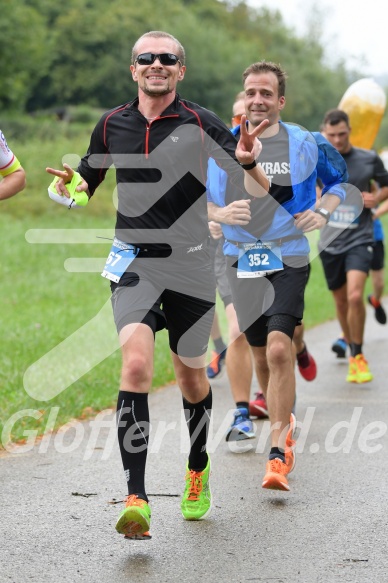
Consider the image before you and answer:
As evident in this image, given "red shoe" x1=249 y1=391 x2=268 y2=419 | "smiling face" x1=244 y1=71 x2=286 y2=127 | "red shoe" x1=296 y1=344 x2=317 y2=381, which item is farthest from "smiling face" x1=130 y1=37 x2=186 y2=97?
"red shoe" x1=296 y1=344 x2=317 y2=381

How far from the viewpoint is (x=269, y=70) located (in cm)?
638

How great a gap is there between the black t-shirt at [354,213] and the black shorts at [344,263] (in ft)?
0.16

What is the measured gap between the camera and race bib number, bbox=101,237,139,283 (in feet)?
16.8

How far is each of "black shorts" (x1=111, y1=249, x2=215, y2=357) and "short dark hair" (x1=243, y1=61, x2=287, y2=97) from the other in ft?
5.18

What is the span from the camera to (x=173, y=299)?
515cm

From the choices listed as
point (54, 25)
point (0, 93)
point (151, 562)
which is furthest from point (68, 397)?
point (54, 25)

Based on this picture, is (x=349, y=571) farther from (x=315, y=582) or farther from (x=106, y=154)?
(x=106, y=154)

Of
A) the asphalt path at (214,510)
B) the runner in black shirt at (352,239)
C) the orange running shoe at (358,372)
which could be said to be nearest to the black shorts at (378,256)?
the runner in black shirt at (352,239)

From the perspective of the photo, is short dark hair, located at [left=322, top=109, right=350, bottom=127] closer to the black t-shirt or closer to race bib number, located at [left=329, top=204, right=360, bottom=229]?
the black t-shirt

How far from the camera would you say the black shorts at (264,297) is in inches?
241

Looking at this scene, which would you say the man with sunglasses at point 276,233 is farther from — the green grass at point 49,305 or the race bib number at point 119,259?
the green grass at point 49,305

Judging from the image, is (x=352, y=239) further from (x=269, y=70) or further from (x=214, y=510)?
(x=214, y=510)

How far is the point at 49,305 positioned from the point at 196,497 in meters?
9.33

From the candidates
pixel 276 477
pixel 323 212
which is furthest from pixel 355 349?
pixel 276 477
